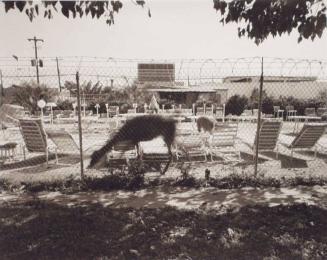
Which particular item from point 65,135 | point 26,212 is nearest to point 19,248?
point 26,212

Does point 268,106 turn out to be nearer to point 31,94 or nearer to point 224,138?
point 224,138

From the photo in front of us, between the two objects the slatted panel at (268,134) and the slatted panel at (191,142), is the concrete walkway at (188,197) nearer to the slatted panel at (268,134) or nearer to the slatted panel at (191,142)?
the slatted panel at (268,134)

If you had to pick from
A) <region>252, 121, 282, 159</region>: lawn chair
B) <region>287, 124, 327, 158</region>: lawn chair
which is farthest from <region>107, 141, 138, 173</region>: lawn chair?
<region>287, 124, 327, 158</region>: lawn chair

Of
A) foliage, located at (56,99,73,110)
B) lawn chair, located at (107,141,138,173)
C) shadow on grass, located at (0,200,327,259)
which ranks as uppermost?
foliage, located at (56,99,73,110)

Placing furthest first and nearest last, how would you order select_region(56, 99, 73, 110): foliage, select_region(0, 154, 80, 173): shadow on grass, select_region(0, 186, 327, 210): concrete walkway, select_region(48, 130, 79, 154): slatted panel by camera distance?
select_region(56, 99, 73, 110): foliage < select_region(0, 154, 80, 173): shadow on grass < select_region(48, 130, 79, 154): slatted panel < select_region(0, 186, 327, 210): concrete walkway

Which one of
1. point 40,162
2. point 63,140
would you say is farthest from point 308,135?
point 40,162

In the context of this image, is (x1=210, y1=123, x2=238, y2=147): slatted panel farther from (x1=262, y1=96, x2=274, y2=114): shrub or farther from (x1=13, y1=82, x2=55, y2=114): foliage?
(x1=262, y1=96, x2=274, y2=114): shrub

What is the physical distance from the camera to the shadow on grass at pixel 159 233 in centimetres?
340

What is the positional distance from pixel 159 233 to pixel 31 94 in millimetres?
19239

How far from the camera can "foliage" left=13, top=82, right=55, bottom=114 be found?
19.3 m

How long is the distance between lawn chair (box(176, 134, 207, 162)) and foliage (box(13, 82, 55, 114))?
43.7 feet

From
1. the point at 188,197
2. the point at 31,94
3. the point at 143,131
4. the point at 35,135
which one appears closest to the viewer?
the point at 188,197

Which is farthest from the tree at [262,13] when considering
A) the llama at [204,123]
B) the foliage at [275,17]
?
the llama at [204,123]

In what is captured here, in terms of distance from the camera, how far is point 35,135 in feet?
23.8
